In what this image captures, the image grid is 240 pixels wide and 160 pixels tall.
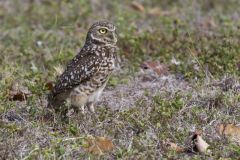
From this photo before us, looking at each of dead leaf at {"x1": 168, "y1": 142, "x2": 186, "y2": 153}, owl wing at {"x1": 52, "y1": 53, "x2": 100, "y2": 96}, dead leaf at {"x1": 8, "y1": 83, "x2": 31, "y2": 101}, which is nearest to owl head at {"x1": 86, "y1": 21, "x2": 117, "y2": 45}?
owl wing at {"x1": 52, "y1": 53, "x2": 100, "y2": 96}

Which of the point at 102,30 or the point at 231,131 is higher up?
the point at 102,30

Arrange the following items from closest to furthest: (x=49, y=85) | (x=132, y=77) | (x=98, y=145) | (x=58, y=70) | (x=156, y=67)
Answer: (x=98, y=145) → (x=49, y=85) → (x=58, y=70) → (x=132, y=77) → (x=156, y=67)

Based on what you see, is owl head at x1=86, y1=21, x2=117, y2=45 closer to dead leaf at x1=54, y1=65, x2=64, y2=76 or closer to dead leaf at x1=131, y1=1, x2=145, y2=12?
dead leaf at x1=54, y1=65, x2=64, y2=76

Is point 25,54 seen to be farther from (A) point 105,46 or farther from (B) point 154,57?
(A) point 105,46

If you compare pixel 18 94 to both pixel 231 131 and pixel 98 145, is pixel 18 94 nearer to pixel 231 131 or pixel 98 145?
pixel 98 145

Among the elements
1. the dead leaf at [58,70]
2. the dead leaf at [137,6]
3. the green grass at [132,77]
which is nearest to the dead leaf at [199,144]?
the green grass at [132,77]

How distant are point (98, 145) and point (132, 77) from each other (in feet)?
8.38

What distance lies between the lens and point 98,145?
592cm

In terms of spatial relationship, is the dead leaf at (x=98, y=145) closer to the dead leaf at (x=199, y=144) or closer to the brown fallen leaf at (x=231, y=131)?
the dead leaf at (x=199, y=144)

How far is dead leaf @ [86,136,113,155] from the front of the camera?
585 cm

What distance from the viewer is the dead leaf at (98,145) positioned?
5848 mm

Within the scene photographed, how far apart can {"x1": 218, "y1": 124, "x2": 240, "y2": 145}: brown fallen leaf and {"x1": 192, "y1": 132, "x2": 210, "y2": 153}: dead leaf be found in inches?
10.2

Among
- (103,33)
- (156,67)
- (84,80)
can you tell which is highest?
(103,33)

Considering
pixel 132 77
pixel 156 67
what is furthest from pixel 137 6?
pixel 132 77
